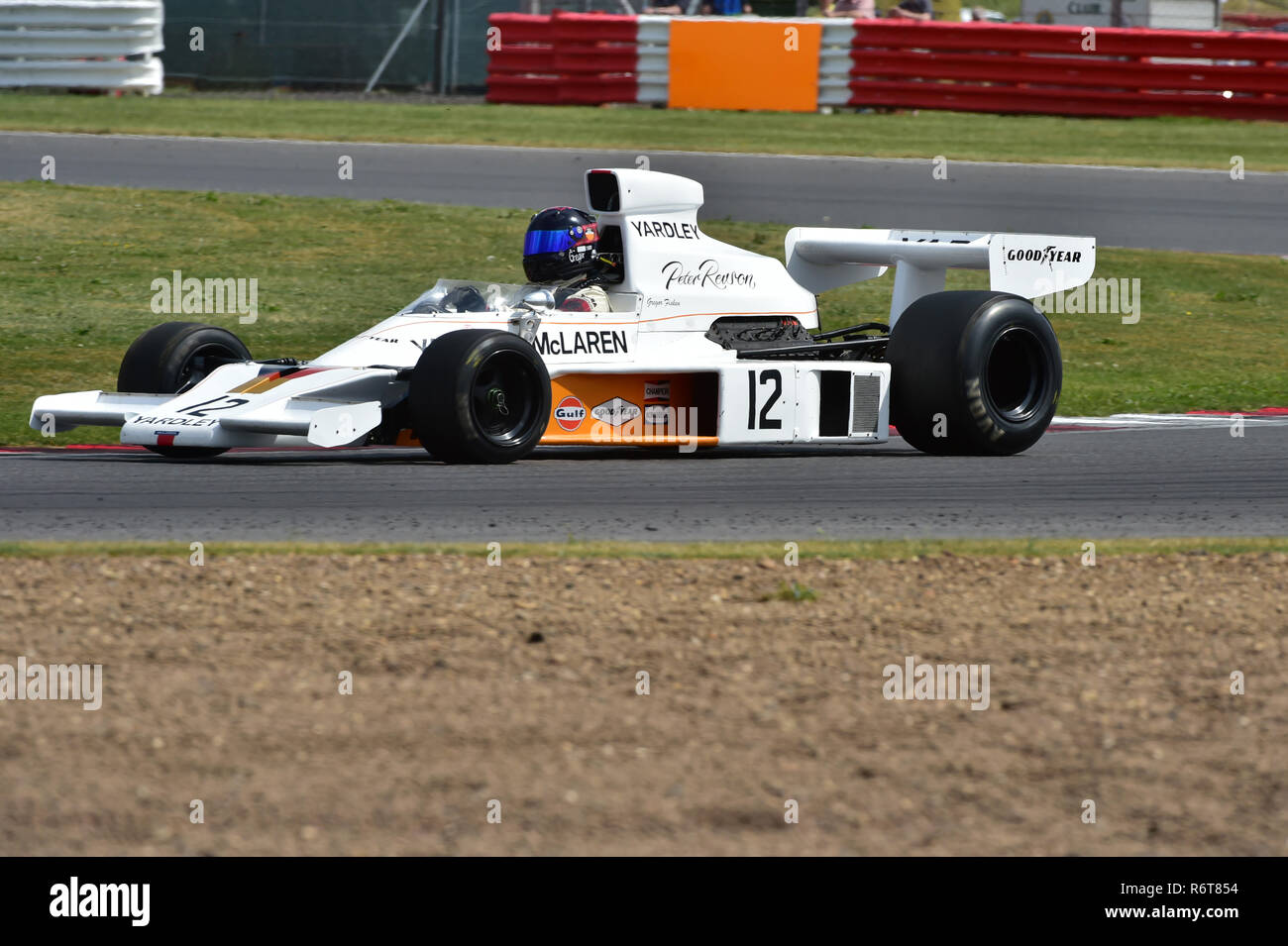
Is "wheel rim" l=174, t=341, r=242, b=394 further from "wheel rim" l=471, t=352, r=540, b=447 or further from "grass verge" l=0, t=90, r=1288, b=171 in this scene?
"grass verge" l=0, t=90, r=1288, b=171

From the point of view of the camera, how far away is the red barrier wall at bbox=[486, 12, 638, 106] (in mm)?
25859

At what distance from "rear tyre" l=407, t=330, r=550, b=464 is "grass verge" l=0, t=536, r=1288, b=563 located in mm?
1589

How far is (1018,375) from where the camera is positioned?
10383 mm

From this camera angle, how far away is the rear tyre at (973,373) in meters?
9.86

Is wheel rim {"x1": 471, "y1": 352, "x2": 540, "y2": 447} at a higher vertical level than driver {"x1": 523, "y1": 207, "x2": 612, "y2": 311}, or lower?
lower

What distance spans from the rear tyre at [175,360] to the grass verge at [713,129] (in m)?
12.9

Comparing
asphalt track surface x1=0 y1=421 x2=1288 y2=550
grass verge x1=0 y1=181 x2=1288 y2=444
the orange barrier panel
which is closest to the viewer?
asphalt track surface x1=0 y1=421 x2=1288 y2=550

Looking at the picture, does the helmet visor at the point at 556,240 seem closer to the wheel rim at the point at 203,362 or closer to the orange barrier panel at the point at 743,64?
the wheel rim at the point at 203,362

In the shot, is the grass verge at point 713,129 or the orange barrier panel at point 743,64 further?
the orange barrier panel at point 743,64

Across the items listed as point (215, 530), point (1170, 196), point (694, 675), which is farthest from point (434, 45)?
point (694, 675)
